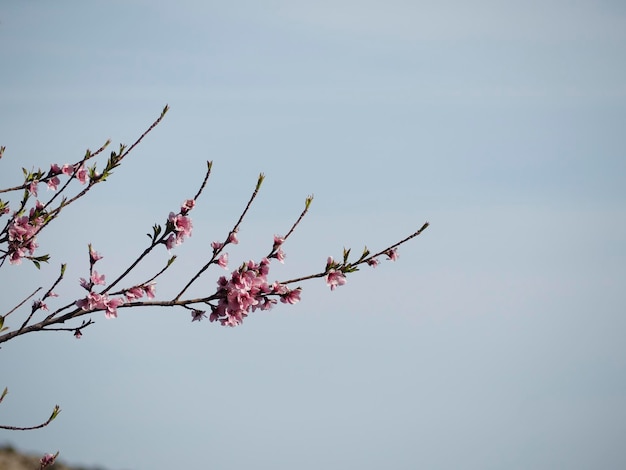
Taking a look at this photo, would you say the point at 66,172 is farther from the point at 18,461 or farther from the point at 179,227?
the point at 18,461

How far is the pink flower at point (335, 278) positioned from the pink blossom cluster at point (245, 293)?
34cm

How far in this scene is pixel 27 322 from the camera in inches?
254

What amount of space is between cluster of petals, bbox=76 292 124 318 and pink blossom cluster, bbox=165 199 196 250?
779 millimetres

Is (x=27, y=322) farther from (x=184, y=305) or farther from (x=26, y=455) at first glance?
(x=26, y=455)

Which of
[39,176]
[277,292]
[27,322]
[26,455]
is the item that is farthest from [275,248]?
[26,455]

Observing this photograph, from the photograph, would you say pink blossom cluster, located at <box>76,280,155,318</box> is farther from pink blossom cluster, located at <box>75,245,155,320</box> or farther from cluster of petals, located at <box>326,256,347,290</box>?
cluster of petals, located at <box>326,256,347,290</box>

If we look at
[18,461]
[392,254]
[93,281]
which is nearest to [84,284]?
[93,281]

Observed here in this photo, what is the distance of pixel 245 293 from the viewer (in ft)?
21.4

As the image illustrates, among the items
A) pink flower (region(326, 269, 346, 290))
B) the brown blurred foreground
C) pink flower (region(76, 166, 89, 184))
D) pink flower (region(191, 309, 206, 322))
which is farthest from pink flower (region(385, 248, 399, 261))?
the brown blurred foreground

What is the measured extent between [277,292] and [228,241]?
2.52 feet

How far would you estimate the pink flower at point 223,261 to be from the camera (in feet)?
22.4

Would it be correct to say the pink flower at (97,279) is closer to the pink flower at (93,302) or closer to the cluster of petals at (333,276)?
the pink flower at (93,302)

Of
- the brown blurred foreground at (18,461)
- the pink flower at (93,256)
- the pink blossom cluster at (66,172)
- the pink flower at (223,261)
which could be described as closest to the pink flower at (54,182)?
the pink blossom cluster at (66,172)

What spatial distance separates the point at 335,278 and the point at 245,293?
0.98 m
